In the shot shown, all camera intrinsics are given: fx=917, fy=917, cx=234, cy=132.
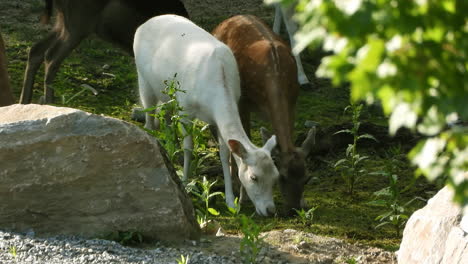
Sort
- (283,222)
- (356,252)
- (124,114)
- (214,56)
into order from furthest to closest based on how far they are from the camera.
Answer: (124,114)
(214,56)
(283,222)
(356,252)

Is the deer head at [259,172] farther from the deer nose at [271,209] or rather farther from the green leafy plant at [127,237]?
the green leafy plant at [127,237]

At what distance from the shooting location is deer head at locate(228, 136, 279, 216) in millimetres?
6309

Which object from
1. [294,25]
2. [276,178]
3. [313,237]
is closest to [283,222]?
[276,178]

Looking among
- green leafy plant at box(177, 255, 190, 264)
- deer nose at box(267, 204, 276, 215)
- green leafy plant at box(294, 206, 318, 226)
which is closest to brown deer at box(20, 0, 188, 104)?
deer nose at box(267, 204, 276, 215)

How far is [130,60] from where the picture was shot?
10.4 m

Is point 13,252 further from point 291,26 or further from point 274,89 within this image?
point 291,26

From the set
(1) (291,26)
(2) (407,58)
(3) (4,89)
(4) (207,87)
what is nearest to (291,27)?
(1) (291,26)

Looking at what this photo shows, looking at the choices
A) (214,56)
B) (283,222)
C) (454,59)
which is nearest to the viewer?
(454,59)

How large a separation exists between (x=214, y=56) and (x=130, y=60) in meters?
3.78

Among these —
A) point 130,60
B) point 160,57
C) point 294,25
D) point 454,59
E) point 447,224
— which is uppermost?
point 454,59

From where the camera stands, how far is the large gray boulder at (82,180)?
4.86 m

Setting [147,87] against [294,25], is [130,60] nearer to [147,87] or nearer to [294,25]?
[294,25]

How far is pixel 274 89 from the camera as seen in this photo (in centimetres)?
704

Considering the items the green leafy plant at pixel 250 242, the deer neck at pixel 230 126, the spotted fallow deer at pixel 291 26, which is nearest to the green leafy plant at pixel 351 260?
the green leafy plant at pixel 250 242
